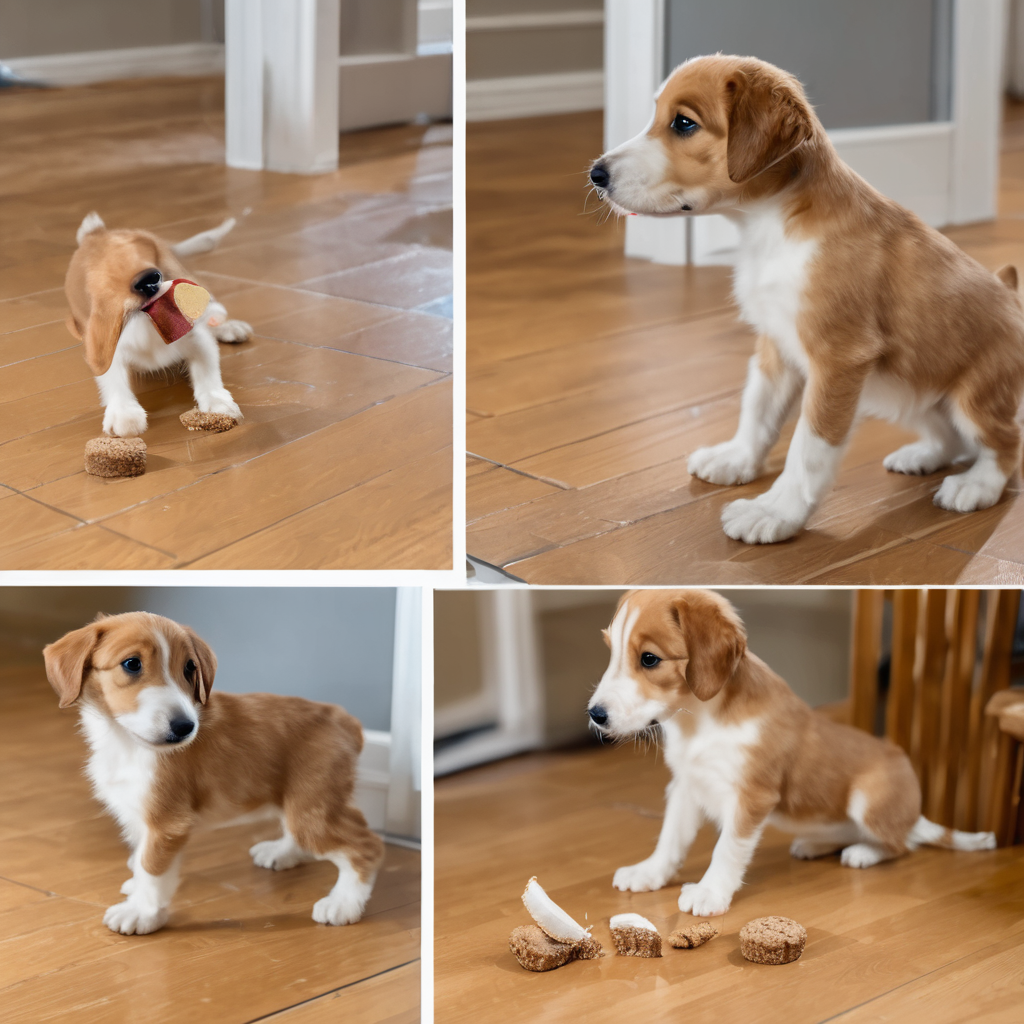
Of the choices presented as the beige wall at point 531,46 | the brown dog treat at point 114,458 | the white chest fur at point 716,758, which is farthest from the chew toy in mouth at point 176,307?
the beige wall at point 531,46

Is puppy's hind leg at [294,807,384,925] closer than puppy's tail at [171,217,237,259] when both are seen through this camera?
Yes

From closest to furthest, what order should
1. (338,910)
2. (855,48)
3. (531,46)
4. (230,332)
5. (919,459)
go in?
(338,910)
(919,459)
(230,332)
(855,48)
(531,46)

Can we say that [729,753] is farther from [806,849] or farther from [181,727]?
[181,727]

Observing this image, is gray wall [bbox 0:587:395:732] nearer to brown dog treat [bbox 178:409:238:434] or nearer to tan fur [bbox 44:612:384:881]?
tan fur [bbox 44:612:384:881]

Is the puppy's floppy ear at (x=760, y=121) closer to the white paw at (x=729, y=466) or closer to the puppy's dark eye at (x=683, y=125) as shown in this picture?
the puppy's dark eye at (x=683, y=125)

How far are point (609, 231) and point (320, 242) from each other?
70 centimetres

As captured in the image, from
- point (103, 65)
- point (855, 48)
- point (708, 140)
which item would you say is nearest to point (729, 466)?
point (708, 140)

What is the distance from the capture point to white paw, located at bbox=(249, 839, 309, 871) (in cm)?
118

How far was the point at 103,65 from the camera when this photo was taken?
6.98 feet

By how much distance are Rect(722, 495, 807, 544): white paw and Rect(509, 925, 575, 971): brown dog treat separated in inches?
16.9

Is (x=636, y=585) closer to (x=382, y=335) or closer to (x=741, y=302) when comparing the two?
(x=741, y=302)

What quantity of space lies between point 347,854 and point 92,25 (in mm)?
1704

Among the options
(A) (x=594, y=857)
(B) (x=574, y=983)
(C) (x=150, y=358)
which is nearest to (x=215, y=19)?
(C) (x=150, y=358)

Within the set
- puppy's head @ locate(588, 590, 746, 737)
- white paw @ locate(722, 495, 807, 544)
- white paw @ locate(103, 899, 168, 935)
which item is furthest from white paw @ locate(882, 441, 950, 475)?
white paw @ locate(103, 899, 168, 935)
